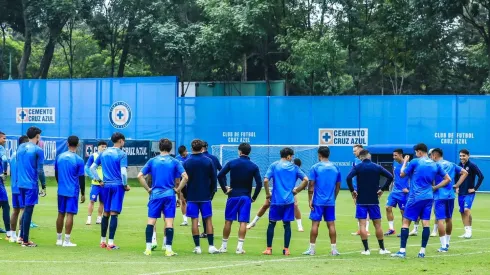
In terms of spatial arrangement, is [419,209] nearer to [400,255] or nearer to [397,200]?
[400,255]

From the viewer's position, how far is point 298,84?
2095 inches

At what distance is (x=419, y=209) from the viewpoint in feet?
55.8

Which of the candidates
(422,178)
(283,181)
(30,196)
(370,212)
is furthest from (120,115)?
(422,178)

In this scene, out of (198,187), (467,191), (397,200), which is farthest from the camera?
(397,200)

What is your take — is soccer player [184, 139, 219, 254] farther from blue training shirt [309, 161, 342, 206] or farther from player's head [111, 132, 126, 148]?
blue training shirt [309, 161, 342, 206]

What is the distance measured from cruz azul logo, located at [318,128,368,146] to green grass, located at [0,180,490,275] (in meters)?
20.4

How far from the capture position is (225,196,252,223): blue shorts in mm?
17250

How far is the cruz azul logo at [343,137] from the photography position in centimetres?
4372

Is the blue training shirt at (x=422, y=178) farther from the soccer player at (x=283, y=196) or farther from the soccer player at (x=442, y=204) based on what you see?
the soccer player at (x=283, y=196)

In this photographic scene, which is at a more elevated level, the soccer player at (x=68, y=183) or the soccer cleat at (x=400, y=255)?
the soccer player at (x=68, y=183)

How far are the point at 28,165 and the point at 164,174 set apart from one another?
10.3ft

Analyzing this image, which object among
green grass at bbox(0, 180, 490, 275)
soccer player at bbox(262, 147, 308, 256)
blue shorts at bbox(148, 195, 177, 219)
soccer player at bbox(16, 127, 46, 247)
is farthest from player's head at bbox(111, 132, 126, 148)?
soccer player at bbox(262, 147, 308, 256)

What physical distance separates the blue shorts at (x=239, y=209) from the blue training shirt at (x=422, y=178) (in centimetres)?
300

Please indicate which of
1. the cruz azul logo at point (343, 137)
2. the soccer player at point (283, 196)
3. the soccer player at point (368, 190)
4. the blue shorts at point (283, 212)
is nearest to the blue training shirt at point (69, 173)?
the soccer player at point (283, 196)
